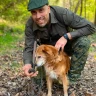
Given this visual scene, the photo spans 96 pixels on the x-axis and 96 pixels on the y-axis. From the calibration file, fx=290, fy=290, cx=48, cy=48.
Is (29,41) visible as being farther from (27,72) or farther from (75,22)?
(75,22)

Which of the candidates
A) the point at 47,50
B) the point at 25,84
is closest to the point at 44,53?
the point at 47,50

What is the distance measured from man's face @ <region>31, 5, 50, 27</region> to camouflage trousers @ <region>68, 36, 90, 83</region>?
0.84 meters

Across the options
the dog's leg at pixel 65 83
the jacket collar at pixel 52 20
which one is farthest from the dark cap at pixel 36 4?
the dog's leg at pixel 65 83

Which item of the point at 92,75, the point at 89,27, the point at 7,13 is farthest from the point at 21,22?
the point at 89,27

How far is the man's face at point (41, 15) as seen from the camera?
509 centimetres

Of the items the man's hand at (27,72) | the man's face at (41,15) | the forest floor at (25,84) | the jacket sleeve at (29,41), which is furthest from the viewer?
the forest floor at (25,84)

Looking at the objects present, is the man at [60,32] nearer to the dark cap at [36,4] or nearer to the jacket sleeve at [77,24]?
the jacket sleeve at [77,24]

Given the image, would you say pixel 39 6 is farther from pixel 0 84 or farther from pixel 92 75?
pixel 92 75

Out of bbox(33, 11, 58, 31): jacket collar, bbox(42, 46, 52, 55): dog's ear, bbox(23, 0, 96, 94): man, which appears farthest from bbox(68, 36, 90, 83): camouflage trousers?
bbox(42, 46, 52, 55): dog's ear

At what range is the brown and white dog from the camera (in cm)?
499

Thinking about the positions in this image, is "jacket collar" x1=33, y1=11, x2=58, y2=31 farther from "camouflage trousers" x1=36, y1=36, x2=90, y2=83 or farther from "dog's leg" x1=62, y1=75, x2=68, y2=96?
"dog's leg" x1=62, y1=75, x2=68, y2=96

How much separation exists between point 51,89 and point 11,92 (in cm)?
81

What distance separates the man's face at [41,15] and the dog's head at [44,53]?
49 cm

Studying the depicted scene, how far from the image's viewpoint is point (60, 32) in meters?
5.64
